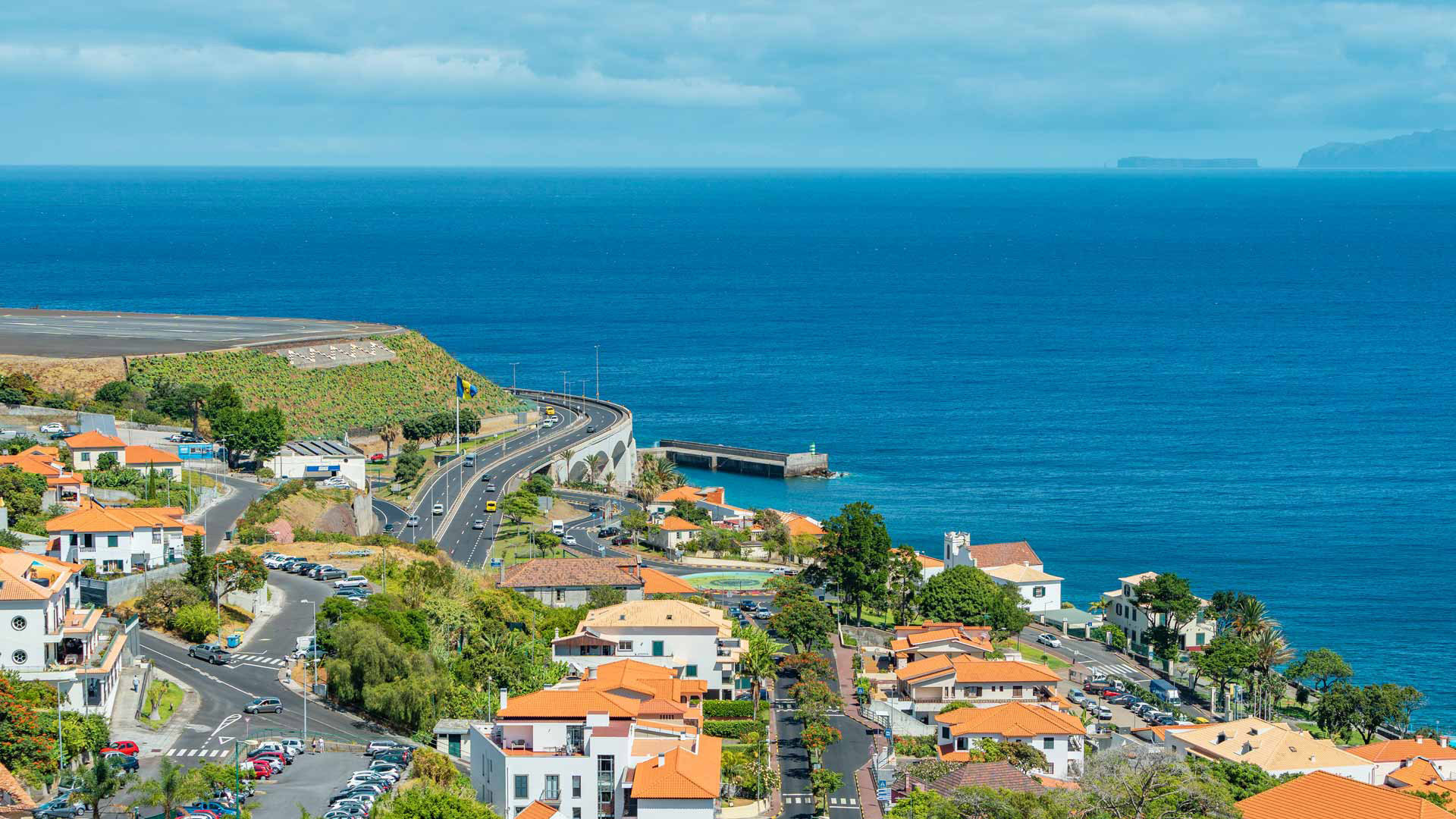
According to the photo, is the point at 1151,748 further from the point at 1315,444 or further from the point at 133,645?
the point at 1315,444

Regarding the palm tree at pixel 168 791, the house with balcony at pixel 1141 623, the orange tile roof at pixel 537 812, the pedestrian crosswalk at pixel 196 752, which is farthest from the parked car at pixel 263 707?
the house with balcony at pixel 1141 623

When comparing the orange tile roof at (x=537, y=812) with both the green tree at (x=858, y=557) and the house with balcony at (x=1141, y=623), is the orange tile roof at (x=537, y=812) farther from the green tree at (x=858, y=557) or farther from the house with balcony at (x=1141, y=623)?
the house with balcony at (x=1141, y=623)

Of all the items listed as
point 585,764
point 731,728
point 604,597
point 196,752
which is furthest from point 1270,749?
point 196,752

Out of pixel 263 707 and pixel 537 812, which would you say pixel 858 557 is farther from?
pixel 537 812

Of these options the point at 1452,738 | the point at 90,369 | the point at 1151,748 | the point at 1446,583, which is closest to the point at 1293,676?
the point at 1452,738

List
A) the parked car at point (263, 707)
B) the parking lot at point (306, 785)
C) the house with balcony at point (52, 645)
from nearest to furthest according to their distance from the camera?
the parking lot at point (306, 785) < the house with balcony at point (52, 645) < the parked car at point (263, 707)

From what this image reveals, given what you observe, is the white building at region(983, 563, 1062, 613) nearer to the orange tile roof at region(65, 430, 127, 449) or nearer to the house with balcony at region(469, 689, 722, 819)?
the house with balcony at region(469, 689, 722, 819)
